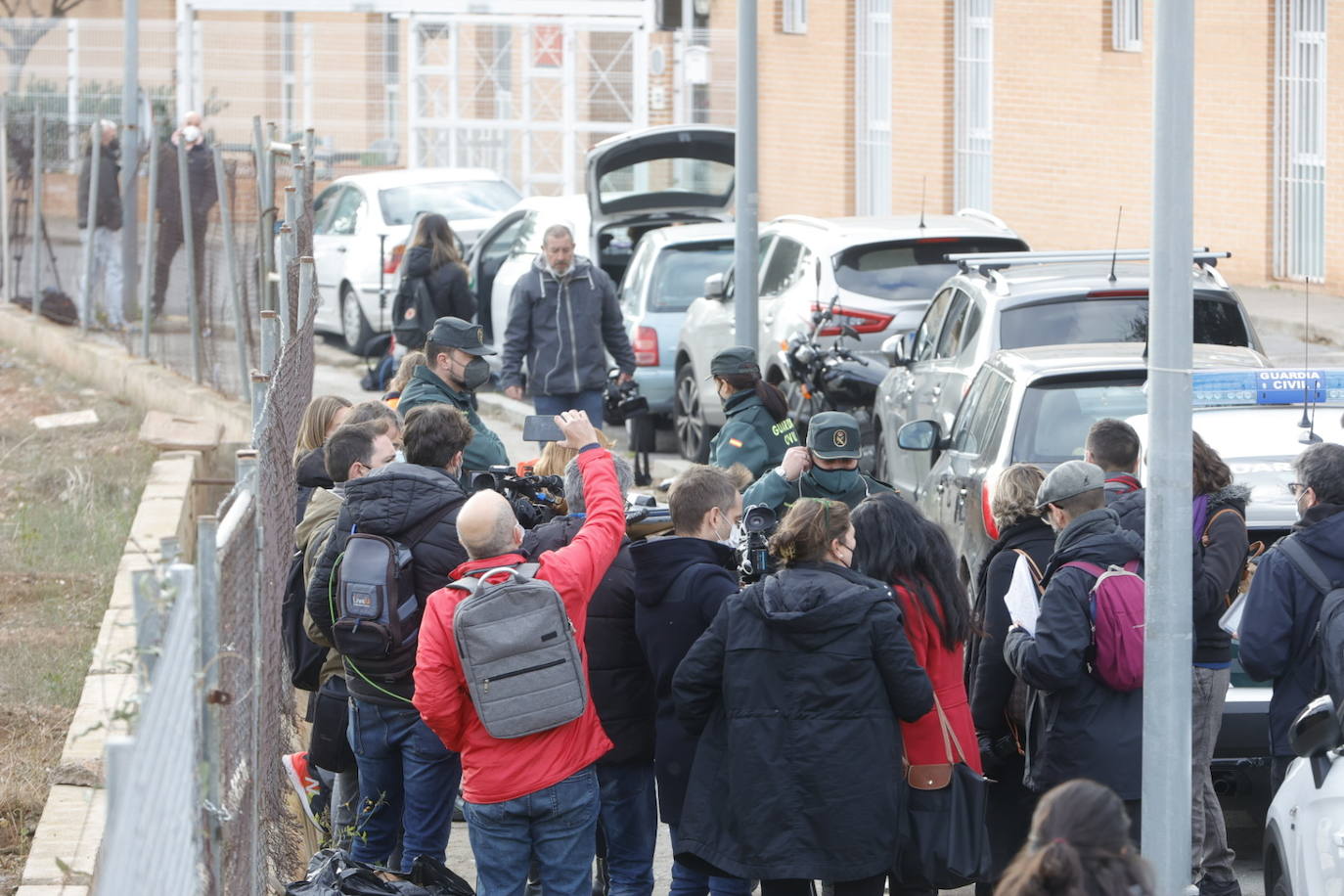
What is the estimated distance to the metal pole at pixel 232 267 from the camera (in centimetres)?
1366

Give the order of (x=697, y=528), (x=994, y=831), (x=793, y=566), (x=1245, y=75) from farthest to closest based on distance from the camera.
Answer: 1. (x=1245, y=75)
2. (x=994, y=831)
3. (x=697, y=528)
4. (x=793, y=566)

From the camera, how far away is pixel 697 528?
18.4ft

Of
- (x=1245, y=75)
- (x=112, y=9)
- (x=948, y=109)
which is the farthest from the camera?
(x=112, y=9)

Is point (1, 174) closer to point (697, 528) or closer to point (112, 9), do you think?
point (697, 528)

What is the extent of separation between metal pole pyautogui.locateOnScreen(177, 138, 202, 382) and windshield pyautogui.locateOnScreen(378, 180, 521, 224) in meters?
4.28

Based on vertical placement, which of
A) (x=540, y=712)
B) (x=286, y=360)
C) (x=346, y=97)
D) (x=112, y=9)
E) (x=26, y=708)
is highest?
(x=112, y=9)

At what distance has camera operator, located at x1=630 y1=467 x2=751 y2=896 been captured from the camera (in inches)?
219

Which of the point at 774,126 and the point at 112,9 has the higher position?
the point at 112,9

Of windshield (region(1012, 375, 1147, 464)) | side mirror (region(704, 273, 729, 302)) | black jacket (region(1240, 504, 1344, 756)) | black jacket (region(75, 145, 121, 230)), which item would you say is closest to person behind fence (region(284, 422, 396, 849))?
black jacket (region(1240, 504, 1344, 756))

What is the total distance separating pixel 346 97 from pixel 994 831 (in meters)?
25.8

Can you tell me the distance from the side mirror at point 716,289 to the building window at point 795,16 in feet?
48.9

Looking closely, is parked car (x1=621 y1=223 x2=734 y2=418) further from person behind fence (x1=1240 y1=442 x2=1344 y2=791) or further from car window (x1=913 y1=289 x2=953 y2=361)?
person behind fence (x1=1240 y1=442 x2=1344 y2=791)

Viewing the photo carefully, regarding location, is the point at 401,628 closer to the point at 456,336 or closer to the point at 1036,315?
the point at 456,336

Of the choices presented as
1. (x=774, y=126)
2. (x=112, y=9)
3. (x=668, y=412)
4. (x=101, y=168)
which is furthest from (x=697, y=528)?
(x=112, y=9)
